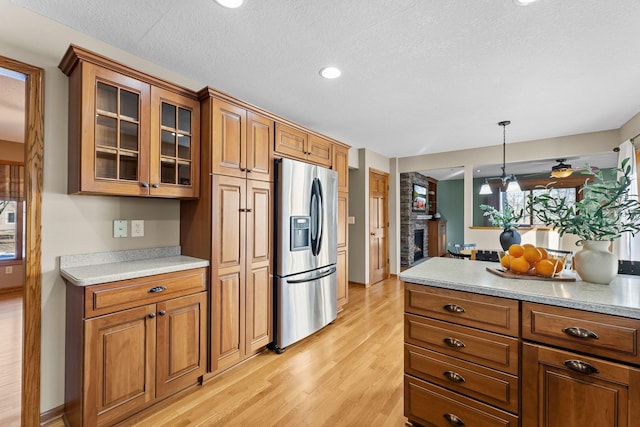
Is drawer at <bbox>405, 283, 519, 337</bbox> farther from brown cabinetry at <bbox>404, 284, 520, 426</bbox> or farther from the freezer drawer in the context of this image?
the freezer drawer

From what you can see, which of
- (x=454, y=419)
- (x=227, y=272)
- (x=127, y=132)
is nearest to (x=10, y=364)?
(x=227, y=272)

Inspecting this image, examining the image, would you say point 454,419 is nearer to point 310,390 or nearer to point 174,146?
point 310,390

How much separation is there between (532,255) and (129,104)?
266 cm

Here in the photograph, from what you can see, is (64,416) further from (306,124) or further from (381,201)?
(381,201)

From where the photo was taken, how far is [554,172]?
190 inches

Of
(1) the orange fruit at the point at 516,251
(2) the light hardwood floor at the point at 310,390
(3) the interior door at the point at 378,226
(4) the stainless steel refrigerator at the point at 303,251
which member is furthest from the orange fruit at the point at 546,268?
(3) the interior door at the point at 378,226

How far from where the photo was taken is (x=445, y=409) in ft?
5.03

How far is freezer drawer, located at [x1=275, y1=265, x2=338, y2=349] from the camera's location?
104 inches

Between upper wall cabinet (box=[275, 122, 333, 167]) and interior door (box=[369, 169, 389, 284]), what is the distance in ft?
6.68

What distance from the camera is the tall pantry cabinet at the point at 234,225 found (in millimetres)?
2186

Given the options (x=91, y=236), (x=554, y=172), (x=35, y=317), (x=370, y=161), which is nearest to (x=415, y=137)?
(x=370, y=161)

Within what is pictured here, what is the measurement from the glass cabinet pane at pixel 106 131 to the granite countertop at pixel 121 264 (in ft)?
2.51

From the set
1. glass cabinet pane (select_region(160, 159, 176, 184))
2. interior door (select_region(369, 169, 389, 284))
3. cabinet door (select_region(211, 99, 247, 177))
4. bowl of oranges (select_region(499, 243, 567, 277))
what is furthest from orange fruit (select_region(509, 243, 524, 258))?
interior door (select_region(369, 169, 389, 284))

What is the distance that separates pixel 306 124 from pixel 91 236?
267cm
